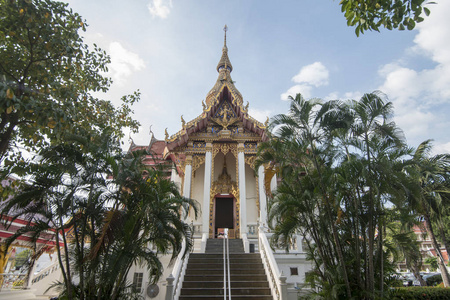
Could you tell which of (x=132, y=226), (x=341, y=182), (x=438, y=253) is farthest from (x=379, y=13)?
(x=438, y=253)

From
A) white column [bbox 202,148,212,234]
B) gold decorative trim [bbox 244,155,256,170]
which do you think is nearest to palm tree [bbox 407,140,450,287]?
gold decorative trim [bbox 244,155,256,170]

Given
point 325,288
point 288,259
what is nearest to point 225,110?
point 288,259

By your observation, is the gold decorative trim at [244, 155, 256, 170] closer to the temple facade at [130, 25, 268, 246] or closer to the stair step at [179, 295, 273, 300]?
the temple facade at [130, 25, 268, 246]

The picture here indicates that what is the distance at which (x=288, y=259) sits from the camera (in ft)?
27.1

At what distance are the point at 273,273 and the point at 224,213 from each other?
726 cm

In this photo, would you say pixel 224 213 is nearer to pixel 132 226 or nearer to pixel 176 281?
pixel 176 281

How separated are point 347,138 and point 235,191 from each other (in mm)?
7688

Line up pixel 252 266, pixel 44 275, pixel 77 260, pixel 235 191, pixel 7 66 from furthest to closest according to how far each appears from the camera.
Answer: pixel 235 191, pixel 44 275, pixel 252 266, pixel 77 260, pixel 7 66

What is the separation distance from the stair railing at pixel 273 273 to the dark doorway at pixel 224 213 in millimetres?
5015

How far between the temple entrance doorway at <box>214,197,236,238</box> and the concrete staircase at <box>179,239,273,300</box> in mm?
4962

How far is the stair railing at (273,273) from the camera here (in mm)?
6038

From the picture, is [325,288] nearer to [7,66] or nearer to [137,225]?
[137,225]

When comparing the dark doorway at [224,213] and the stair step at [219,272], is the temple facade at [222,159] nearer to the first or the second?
the dark doorway at [224,213]

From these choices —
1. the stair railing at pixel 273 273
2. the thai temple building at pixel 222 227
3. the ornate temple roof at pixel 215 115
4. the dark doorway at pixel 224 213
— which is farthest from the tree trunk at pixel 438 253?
the dark doorway at pixel 224 213
